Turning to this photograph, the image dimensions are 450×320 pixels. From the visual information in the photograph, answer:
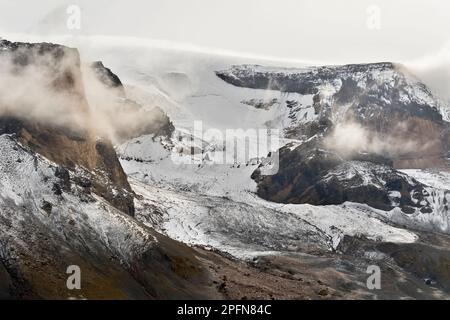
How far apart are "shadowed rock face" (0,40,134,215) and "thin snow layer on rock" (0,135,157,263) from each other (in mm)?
14281

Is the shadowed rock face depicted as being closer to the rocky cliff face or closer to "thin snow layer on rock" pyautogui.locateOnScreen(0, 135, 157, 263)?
the rocky cliff face

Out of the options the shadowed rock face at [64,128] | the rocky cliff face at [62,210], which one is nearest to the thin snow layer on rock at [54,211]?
the rocky cliff face at [62,210]

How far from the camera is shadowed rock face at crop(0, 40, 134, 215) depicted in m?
145

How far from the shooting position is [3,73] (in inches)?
5782

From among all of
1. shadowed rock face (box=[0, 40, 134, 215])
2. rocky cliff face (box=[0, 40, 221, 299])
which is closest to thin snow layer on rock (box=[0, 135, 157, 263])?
rocky cliff face (box=[0, 40, 221, 299])

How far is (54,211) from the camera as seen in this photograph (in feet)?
383

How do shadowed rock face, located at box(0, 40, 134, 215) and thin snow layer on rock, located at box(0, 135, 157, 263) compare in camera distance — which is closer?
thin snow layer on rock, located at box(0, 135, 157, 263)

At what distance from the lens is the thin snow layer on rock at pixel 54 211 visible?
111312 mm

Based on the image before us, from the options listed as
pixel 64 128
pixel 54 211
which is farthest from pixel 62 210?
pixel 64 128

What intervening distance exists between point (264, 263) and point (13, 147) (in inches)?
2144

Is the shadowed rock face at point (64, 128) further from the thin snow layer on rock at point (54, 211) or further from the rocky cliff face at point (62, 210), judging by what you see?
the thin snow layer on rock at point (54, 211)

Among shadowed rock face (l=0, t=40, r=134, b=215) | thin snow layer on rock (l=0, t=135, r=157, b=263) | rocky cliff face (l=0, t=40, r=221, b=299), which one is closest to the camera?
rocky cliff face (l=0, t=40, r=221, b=299)
